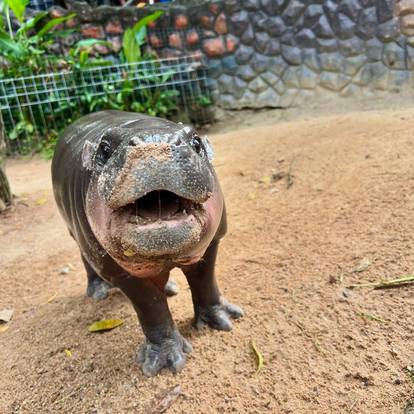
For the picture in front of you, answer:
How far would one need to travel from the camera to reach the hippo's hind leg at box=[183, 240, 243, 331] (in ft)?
6.36

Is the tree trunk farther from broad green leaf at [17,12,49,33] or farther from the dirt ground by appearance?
broad green leaf at [17,12,49,33]

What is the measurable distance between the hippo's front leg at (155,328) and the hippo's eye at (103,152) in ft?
1.75

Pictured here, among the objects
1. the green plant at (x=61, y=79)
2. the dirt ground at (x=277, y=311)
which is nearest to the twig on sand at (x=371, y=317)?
the dirt ground at (x=277, y=311)

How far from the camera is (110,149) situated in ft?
4.48

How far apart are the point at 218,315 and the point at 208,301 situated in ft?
0.26

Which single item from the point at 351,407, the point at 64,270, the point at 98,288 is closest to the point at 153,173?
the point at 351,407

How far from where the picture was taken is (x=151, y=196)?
128 cm

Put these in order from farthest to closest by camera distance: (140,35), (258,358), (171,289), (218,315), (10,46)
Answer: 1. (140,35)
2. (10,46)
3. (171,289)
4. (218,315)
5. (258,358)

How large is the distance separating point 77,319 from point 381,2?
5.33 m

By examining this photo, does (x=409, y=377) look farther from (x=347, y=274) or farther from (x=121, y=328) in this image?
(x=121, y=328)

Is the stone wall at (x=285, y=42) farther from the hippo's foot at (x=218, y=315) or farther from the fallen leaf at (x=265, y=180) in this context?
the hippo's foot at (x=218, y=315)

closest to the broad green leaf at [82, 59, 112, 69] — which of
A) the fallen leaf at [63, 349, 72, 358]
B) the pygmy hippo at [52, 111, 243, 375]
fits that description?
the pygmy hippo at [52, 111, 243, 375]

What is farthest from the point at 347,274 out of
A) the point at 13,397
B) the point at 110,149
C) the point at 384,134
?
the point at 384,134

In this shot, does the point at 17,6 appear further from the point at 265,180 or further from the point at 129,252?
the point at 129,252
